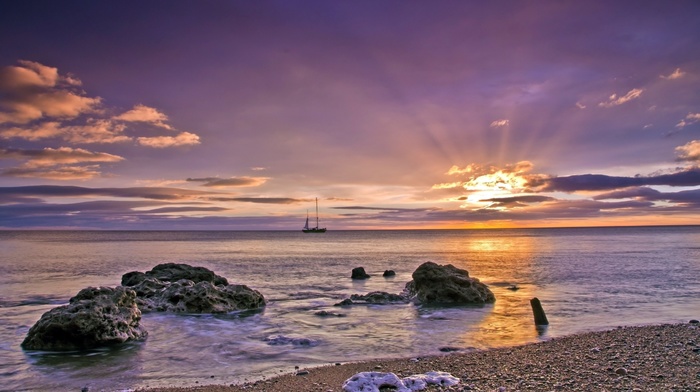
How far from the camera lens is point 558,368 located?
38.5 feet

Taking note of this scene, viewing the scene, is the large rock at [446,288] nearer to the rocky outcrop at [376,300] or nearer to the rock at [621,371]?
the rocky outcrop at [376,300]

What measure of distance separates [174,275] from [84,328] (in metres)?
15.3

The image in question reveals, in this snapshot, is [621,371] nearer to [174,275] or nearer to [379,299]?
[379,299]

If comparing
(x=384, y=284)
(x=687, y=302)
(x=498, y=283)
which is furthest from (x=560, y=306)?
(x=384, y=284)

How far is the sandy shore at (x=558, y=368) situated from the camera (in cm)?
1026

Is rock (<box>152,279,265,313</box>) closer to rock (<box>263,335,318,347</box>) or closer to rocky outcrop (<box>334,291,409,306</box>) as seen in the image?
rocky outcrop (<box>334,291,409,306</box>)

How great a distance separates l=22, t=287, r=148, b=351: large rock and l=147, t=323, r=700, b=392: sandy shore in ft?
21.6

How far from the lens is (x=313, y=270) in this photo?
5100 cm

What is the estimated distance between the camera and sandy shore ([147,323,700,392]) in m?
10.3

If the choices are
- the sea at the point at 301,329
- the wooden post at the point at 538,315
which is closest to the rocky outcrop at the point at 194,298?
the sea at the point at 301,329

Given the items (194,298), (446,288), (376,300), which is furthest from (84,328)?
(446,288)

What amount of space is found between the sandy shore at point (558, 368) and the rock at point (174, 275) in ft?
66.0

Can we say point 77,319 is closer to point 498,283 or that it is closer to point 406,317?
point 406,317

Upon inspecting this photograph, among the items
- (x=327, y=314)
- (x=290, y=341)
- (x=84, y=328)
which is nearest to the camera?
(x=84, y=328)
